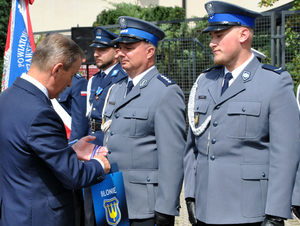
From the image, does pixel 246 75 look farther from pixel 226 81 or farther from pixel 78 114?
pixel 78 114

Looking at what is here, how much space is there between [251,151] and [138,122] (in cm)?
77

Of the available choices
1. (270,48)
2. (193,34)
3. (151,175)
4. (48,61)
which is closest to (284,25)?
(270,48)

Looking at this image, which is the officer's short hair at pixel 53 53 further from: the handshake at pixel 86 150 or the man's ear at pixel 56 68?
the handshake at pixel 86 150

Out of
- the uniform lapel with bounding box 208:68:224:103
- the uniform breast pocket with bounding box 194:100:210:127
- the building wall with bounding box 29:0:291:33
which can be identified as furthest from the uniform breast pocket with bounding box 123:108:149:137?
the building wall with bounding box 29:0:291:33

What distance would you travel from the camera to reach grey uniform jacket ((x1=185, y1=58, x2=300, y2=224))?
2.00 metres

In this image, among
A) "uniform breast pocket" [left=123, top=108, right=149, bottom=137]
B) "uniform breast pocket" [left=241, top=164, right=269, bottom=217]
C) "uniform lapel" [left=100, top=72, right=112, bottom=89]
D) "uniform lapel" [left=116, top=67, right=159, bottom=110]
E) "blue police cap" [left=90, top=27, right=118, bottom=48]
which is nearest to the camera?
"uniform breast pocket" [left=241, top=164, right=269, bottom=217]

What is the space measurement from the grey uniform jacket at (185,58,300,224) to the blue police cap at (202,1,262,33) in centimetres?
27

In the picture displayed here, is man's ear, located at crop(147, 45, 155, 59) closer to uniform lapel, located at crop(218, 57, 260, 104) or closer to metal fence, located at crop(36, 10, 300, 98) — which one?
uniform lapel, located at crop(218, 57, 260, 104)

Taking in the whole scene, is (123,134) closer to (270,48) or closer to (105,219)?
(105,219)

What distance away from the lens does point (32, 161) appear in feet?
6.09

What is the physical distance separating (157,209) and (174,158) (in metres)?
0.34

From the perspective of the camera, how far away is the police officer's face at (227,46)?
226 cm

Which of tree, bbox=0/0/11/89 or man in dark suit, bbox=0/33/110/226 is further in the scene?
tree, bbox=0/0/11/89

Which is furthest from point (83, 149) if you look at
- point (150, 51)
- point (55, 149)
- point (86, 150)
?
point (150, 51)
